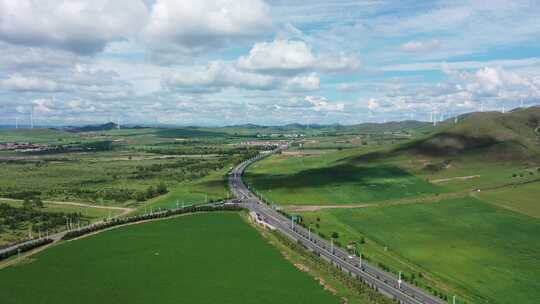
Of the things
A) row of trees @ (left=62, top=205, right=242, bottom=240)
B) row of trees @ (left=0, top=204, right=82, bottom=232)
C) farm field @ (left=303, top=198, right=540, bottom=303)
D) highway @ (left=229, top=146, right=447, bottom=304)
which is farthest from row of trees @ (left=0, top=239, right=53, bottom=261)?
farm field @ (left=303, top=198, right=540, bottom=303)

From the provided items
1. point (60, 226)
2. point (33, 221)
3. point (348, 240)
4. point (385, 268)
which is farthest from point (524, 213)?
point (33, 221)

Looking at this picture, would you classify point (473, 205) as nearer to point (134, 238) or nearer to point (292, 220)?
point (292, 220)

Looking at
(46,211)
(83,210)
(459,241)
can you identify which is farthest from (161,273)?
(46,211)

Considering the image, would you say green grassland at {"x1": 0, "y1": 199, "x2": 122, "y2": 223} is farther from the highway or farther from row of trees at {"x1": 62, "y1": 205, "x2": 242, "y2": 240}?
the highway

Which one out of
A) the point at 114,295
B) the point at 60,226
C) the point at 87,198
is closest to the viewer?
the point at 114,295

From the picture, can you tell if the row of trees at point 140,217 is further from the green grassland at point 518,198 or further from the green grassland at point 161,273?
the green grassland at point 518,198

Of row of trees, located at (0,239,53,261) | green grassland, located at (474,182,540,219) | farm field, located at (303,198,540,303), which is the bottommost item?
farm field, located at (303,198,540,303)
